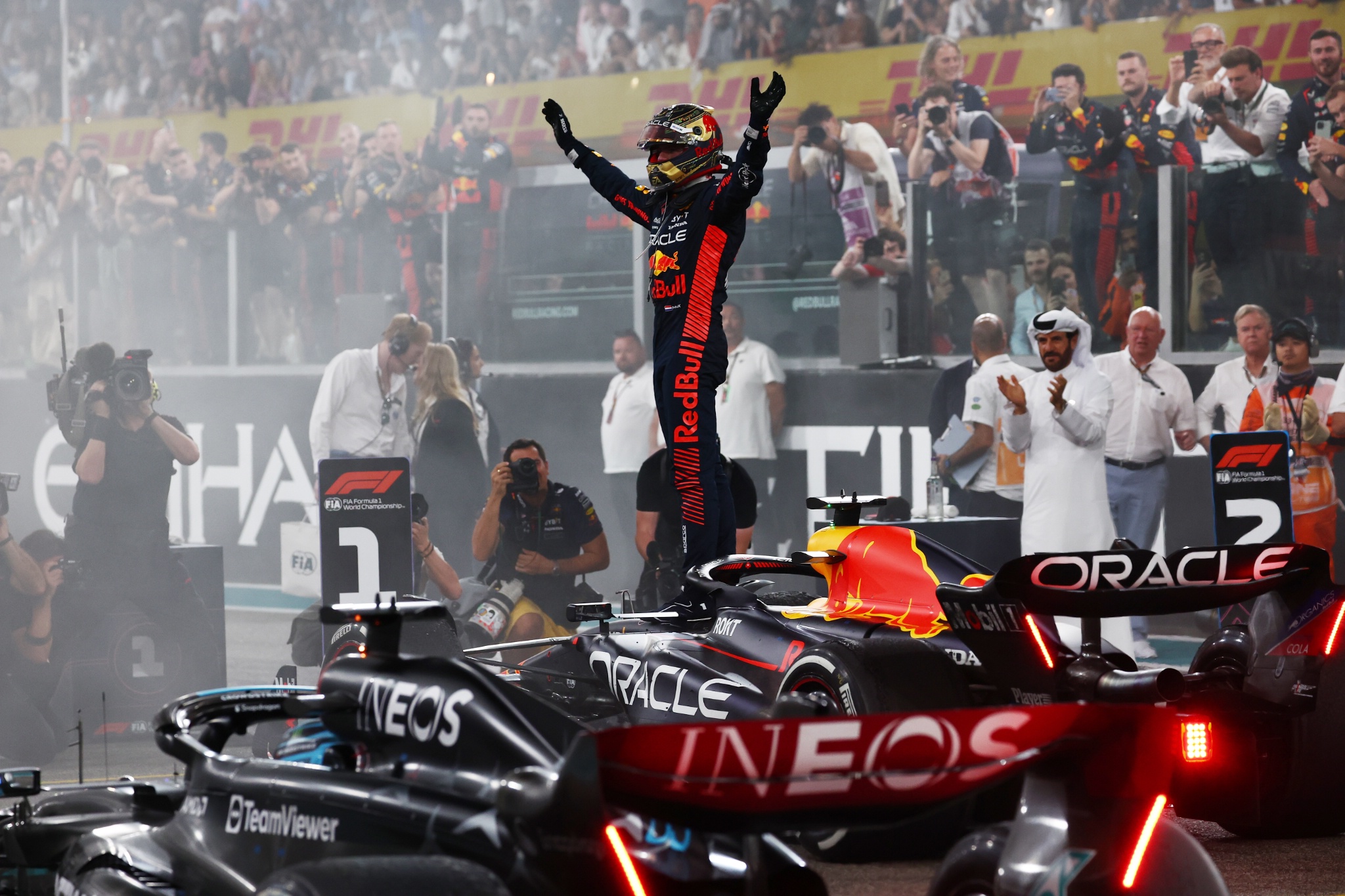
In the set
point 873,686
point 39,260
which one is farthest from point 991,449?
point 39,260

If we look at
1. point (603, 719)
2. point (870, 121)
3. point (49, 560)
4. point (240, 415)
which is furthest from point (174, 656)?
point (870, 121)

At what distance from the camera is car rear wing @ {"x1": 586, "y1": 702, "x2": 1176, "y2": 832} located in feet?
6.88

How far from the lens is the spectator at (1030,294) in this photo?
881cm

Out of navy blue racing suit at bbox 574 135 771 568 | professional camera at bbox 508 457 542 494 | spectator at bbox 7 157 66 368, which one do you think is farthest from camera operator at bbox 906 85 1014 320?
spectator at bbox 7 157 66 368

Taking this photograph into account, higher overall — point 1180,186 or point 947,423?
point 1180,186

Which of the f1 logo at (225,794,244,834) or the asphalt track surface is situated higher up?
the f1 logo at (225,794,244,834)

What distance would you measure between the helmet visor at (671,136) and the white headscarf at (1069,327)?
2.38 metres

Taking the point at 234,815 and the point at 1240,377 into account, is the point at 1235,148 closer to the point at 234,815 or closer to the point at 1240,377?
the point at 1240,377

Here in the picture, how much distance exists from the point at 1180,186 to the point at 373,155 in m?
5.56

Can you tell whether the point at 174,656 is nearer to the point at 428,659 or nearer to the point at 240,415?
the point at 240,415

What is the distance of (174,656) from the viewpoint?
7418mm

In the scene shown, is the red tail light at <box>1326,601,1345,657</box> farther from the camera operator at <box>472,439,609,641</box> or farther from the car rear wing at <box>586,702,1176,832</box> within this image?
the camera operator at <box>472,439,609,641</box>

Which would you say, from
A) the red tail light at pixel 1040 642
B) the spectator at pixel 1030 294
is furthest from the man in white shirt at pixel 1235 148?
the red tail light at pixel 1040 642

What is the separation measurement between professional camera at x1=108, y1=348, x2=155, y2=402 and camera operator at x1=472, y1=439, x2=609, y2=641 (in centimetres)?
187
